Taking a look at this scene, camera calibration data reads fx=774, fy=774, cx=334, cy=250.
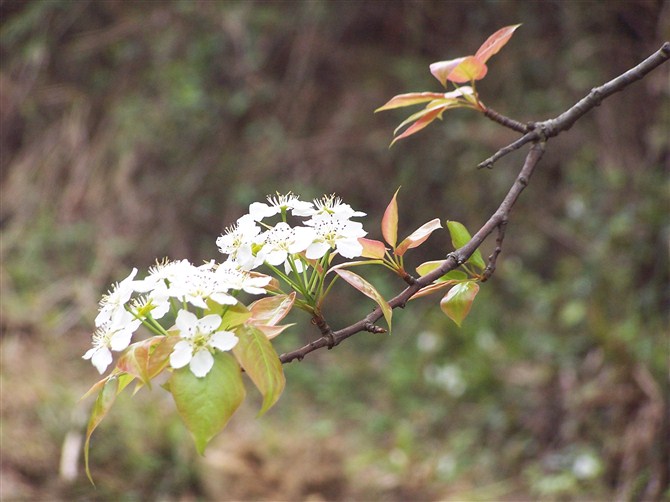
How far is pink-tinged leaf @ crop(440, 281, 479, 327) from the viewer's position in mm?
710

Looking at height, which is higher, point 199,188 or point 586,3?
point 199,188

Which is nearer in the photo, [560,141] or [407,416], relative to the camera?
[407,416]

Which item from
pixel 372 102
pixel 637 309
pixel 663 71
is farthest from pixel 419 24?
pixel 637 309

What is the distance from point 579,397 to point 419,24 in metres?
1.54

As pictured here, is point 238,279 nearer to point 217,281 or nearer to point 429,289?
point 217,281

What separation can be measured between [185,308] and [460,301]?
0.83 ft

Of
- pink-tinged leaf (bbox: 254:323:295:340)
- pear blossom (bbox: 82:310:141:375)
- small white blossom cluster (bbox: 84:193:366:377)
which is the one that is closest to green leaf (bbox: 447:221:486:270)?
small white blossom cluster (bbox: 84:193:366:377)

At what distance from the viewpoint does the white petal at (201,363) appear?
0.57 meters

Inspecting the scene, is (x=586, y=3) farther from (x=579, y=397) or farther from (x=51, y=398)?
(x=51, y=398)

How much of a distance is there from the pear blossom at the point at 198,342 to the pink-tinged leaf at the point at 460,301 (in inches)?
8.4

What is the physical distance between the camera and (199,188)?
3.25 m

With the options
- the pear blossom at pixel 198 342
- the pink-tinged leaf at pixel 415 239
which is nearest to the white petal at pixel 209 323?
the pear blossom at pixel 198 342

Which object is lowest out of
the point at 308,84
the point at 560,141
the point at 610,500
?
the point at 610,500

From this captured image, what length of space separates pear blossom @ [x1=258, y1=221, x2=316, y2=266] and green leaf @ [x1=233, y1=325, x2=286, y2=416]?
9 cm
